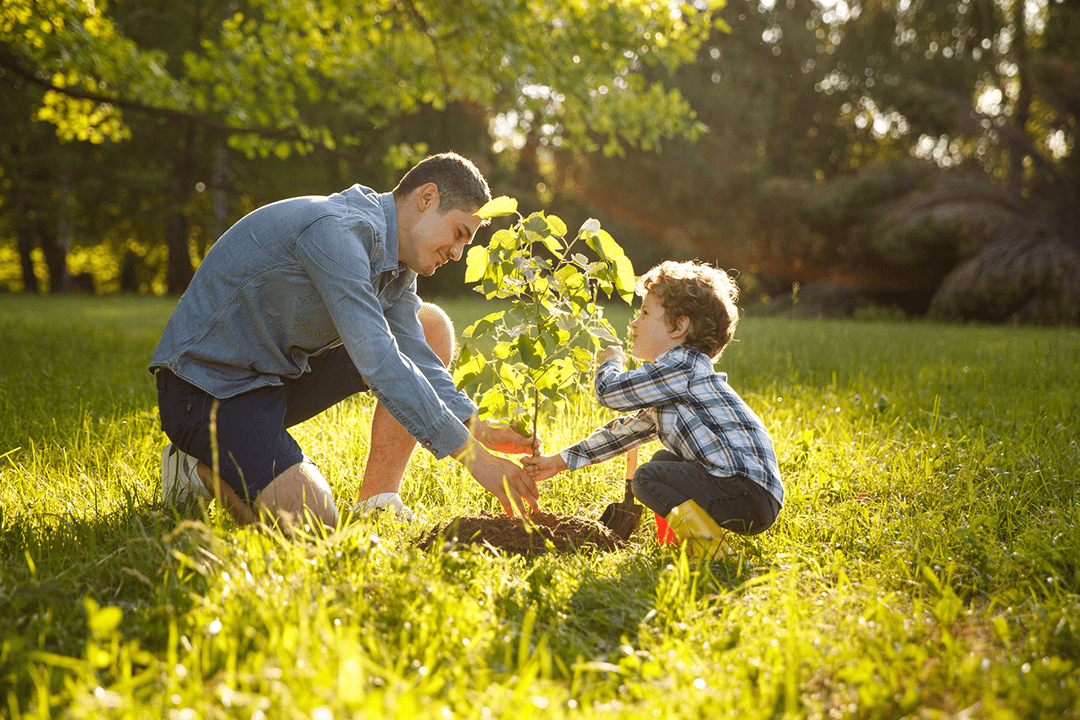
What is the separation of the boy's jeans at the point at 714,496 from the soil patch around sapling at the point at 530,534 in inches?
9.5

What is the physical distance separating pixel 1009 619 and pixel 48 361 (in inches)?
284

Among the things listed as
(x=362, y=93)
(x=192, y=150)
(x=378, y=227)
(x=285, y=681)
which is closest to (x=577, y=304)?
(x=378, y=227)

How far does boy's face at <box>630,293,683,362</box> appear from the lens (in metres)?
2.71

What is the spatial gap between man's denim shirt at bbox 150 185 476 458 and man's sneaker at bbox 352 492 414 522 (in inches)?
18.7

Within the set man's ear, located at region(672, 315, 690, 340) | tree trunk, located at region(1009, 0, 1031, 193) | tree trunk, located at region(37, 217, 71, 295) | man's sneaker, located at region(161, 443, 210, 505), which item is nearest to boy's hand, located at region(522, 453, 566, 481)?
man's ear, located at region(672, 315, 690, 340)

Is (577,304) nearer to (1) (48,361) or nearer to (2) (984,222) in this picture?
(1) (48,361)

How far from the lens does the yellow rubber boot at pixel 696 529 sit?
238cm

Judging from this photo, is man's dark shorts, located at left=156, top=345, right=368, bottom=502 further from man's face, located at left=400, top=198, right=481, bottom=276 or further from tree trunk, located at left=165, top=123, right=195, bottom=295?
tree trunk, located at left=165, top=123, right=195, bottom=295

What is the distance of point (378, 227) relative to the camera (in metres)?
2.63

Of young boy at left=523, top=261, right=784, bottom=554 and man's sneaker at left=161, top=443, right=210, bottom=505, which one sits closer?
young boy at left=523, top=261, right=784, bottom=554

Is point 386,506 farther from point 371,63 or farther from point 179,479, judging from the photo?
point 371,63

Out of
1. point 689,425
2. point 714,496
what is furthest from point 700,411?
point 714,496

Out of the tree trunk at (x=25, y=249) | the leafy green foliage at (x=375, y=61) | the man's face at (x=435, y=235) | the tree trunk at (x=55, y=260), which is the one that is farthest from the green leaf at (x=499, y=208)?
the tree trunk at (x=25, y=249)

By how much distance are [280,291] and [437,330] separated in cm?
94
